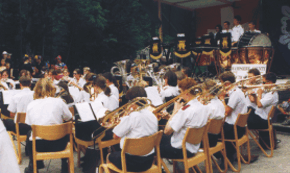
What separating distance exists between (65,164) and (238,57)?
5.65 m

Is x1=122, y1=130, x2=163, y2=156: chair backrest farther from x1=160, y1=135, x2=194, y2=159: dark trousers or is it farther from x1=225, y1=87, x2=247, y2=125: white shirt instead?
x1=225, y1=87, x2=247, y2=125: white shirt

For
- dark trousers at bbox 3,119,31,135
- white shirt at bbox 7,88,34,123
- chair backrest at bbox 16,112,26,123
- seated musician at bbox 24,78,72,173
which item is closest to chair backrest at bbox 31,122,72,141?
seated musician at bbox 24,78,72,173

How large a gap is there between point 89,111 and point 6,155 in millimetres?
2509

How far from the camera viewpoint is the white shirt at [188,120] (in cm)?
316

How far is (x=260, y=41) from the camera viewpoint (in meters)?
7.53

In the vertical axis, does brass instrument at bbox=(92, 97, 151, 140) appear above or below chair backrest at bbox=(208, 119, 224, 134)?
above

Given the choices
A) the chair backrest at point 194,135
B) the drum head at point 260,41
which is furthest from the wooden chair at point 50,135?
the drum head at point 260,41

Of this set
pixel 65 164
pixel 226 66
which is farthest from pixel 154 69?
pixel 65 164

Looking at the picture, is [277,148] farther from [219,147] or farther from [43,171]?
[43,171]

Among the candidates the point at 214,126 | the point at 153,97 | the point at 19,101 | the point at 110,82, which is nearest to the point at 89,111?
the point at 153,97

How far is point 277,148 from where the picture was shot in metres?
5.44

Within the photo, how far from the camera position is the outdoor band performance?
3.22 metres

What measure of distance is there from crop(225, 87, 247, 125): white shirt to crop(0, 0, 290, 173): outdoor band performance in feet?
0.06

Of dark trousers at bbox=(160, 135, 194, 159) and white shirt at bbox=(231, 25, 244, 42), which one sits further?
white shirt at bbox=(231, 25, 244, 42)
